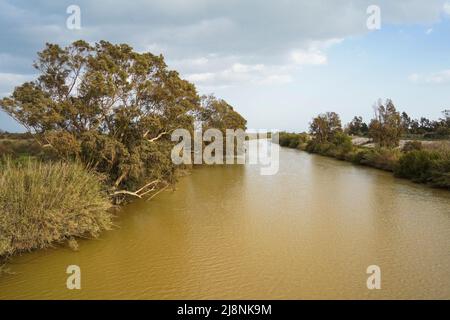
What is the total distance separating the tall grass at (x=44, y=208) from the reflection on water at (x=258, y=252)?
0.45 meters

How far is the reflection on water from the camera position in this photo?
612 cm

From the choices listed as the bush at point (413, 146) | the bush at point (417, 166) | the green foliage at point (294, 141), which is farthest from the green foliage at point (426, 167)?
the green foliage at point (294, 141)

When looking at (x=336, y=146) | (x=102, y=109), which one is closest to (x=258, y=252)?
(x=102, y=109)

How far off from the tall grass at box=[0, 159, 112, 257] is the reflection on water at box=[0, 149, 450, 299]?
0.45m

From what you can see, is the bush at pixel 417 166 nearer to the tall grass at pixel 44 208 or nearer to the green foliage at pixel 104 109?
the green foliage at pixel 104 109

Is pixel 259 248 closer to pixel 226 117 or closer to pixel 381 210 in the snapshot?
pixel 381 210

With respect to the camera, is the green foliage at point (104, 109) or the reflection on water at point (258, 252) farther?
the green foliage at point (104, 109)

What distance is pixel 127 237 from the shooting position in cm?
906

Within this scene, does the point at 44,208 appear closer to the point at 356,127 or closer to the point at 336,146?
the point at 336,146

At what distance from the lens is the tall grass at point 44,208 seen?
6949mm

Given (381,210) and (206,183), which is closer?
(381,210)

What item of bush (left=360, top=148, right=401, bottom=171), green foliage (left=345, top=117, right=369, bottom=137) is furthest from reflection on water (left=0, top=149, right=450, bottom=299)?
green foliage (left=345, top=117, right=369, bottom=137)

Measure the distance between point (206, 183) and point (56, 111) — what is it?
9556mm

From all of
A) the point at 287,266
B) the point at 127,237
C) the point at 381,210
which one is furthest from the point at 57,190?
the point at 381,210
